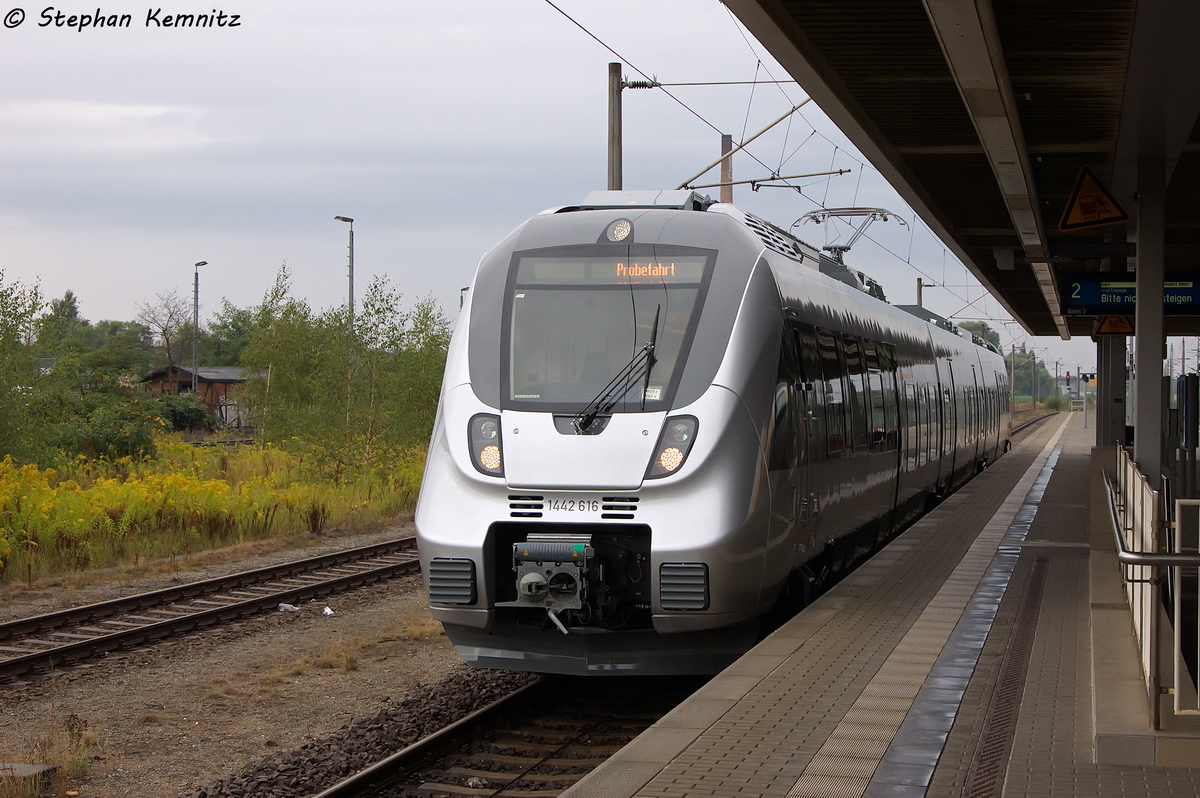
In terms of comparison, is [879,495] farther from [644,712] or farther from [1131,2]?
[1131,2]

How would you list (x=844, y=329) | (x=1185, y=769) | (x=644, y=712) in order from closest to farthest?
(x=1185, y=769) → (x=644, y=712) → (x=844, y=329)

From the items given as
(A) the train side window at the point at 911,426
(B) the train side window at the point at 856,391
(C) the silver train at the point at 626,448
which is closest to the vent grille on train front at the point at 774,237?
(C) the silver train at the point at 626,448

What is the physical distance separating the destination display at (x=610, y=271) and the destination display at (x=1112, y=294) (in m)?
8.40

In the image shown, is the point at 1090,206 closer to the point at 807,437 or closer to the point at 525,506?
the point at 807,437

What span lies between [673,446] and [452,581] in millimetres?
1683

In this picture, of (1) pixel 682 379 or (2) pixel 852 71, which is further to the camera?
(2) pixel 852 71

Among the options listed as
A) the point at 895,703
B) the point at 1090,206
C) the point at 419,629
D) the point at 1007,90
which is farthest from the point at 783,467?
the point at 1090,206

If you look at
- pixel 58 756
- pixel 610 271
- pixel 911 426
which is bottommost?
pixel 58 756

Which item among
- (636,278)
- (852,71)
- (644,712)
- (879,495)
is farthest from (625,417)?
(879,495)

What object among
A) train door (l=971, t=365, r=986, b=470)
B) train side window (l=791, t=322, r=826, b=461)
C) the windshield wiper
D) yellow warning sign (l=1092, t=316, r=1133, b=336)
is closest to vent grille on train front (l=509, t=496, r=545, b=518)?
the windshield wiper

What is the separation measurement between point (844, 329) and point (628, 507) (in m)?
4.87

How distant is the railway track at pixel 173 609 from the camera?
10359 millimetres

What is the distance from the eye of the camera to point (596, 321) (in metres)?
8.66

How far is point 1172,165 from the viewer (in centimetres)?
1263
